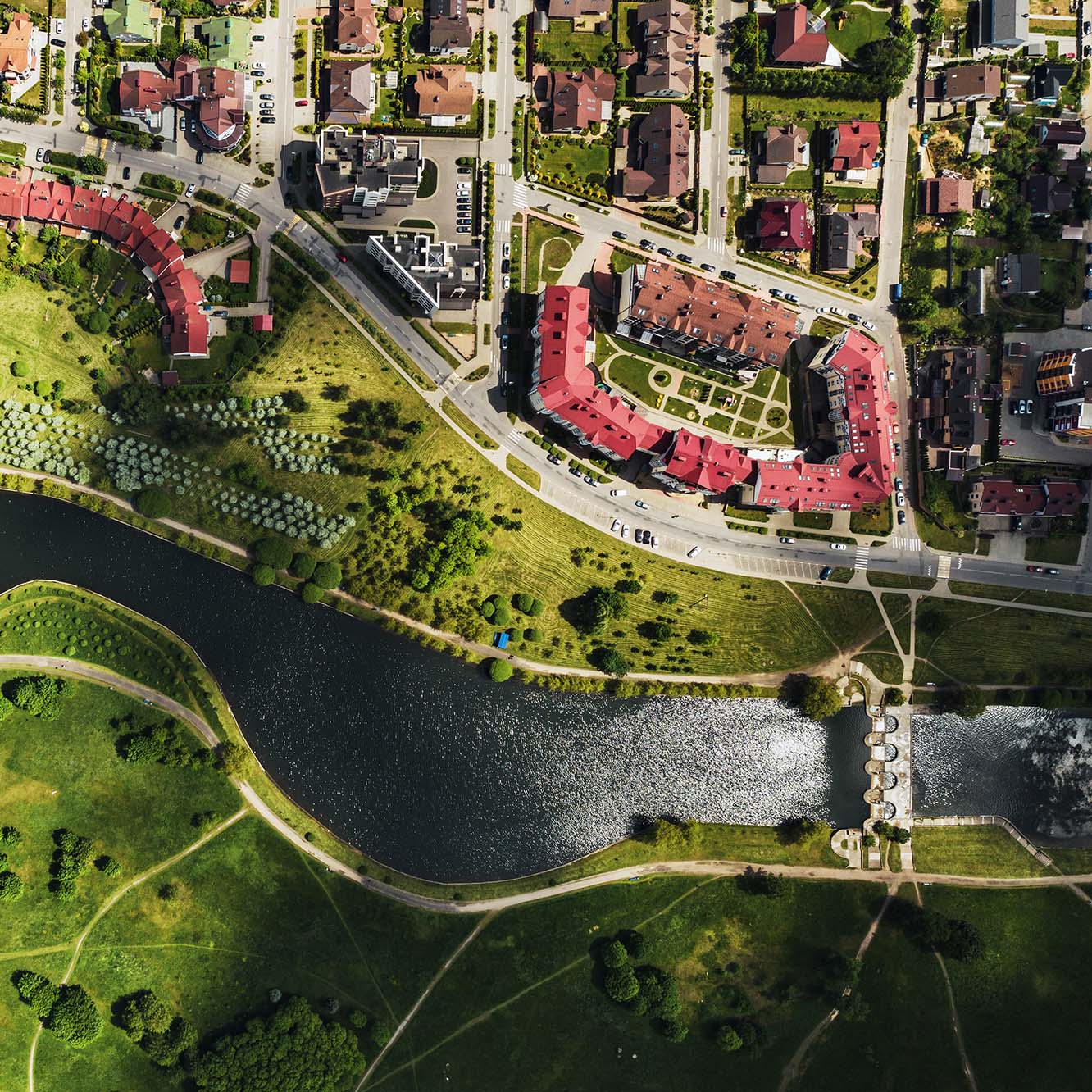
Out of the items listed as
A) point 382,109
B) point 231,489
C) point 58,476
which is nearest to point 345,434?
point 231,489

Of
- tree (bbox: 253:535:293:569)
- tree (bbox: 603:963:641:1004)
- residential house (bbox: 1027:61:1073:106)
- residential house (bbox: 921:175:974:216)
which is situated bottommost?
tree (bbox: 603:963:641:1004)

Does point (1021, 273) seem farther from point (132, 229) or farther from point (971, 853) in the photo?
point (132, 229)

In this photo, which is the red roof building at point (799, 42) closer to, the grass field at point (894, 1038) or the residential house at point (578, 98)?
the residential house at point (578, 98)

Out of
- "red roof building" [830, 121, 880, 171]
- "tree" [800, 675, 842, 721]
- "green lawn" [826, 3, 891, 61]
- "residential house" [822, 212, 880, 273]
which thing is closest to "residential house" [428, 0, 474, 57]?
"green lawn" [826, 3, 891, 61]

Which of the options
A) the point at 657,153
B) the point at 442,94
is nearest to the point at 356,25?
the point at 442,94

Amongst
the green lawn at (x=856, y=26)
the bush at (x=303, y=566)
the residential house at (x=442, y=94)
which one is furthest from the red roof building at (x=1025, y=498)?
the bush at (x=303, y=566)

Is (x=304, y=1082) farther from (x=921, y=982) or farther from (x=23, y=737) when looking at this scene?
(x=921, y=982)

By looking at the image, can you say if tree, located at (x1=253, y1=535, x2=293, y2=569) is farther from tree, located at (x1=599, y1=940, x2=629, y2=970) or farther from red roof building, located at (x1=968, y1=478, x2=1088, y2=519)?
red roof building, located at (x1=968, y1=478, x2=1088, y2=519)
